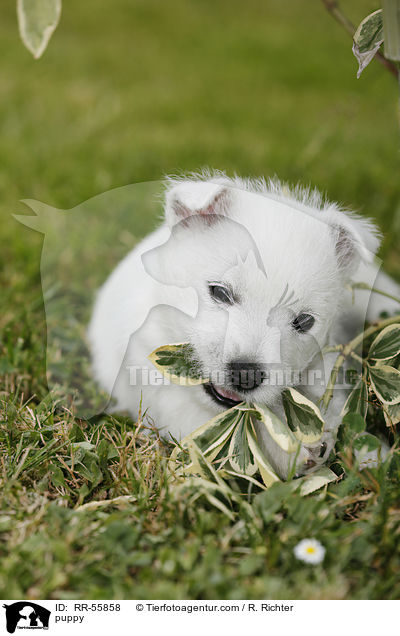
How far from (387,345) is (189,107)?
18.6 ft

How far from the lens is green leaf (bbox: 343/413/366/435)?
211 centimetres

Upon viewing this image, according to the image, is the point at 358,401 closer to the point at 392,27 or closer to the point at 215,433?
the point at 215,433

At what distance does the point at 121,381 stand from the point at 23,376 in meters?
0.50

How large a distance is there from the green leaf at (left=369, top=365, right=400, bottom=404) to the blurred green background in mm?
1188

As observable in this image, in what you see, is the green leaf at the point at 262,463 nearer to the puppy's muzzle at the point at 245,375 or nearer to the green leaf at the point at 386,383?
the puppy's muzzle at the point at 245,375

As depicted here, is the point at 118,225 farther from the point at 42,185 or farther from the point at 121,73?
the point at 121,73

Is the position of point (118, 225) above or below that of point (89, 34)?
below

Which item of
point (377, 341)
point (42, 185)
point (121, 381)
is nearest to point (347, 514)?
point (377, 341)

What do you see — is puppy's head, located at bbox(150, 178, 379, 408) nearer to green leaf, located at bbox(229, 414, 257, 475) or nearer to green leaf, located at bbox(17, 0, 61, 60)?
green leaf, located at bbox(229, 414, 257, 475)

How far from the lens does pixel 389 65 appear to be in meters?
2.47

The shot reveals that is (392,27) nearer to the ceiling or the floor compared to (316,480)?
nearer to the ceiling
